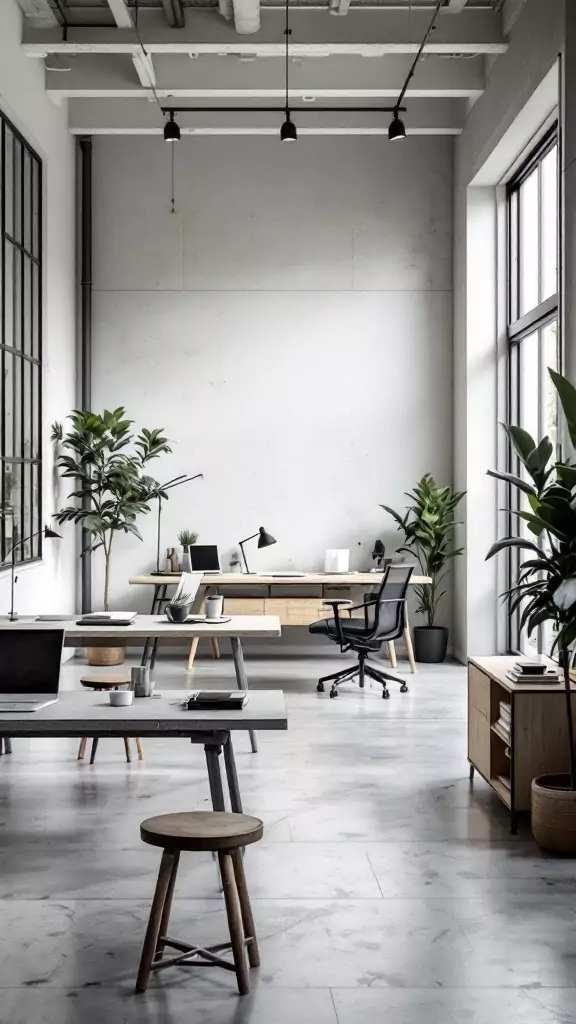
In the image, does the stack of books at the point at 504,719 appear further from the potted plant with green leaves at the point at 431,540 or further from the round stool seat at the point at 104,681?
the potted plant with green leaves at the point at 431,540

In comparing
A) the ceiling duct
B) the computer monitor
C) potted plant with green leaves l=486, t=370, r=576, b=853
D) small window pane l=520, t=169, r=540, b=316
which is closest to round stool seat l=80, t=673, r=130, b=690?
potted plant with green leaves l=486, t=370, r=576, b=853

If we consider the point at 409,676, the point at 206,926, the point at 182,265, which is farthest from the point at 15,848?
the point at 182,265

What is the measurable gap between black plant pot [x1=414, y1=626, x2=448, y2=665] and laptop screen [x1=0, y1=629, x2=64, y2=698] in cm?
584

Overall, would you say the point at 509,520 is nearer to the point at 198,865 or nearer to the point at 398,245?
the point at 398,245

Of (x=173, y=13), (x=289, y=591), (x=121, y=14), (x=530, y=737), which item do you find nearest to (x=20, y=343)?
(x=121, y=14)

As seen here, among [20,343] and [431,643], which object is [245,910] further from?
[431,643]

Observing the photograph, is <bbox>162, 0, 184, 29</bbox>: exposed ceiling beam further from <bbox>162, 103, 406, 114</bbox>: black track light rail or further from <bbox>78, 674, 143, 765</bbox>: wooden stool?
<bbox>78, 674, 143, 765</bbox>: wooden stool

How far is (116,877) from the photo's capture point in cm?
383

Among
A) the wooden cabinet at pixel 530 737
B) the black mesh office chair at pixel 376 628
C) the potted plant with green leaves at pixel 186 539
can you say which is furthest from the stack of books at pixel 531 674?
the potted plant with green leaves at pixel 186 539

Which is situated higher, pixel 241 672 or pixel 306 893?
pixel 241 672

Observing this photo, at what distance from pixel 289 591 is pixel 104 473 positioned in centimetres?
198

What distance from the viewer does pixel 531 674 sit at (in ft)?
14.9

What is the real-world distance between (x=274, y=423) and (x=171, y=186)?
245 cm

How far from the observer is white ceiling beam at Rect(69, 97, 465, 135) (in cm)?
898
